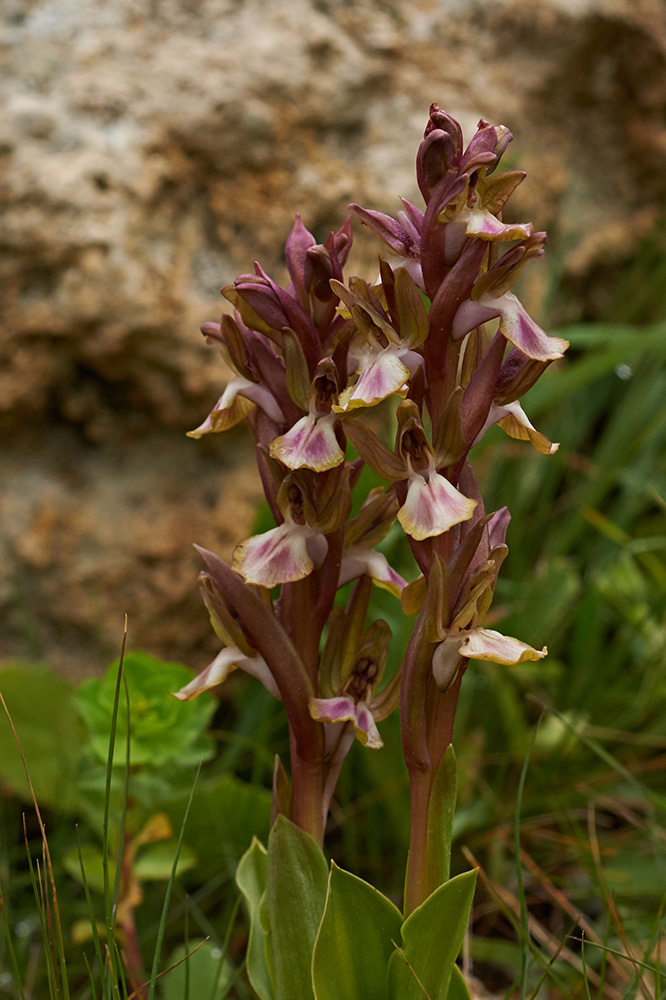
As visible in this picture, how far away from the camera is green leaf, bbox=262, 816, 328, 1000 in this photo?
0.94 m

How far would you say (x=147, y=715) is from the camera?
130 cm

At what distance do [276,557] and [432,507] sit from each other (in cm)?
18

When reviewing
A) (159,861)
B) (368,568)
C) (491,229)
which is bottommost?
(159,861)

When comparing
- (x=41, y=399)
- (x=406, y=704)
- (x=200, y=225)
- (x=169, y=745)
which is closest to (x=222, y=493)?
(x=41, y=399)

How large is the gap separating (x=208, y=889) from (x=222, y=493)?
0.80 meters

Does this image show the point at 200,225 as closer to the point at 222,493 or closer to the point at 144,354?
the point at 144,354

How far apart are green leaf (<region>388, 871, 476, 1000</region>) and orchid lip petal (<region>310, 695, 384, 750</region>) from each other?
0.16m

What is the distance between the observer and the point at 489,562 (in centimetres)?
87

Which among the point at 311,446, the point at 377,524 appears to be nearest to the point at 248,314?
the point at 311,446

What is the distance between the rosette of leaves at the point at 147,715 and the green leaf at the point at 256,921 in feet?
0.59

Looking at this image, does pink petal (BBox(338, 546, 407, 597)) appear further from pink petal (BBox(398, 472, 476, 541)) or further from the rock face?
the rock face

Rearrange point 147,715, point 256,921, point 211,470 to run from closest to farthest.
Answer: point 256,921 → point 147,715 → point 211,470

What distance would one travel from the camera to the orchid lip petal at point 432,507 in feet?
2.68

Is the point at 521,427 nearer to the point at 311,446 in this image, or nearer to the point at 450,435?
the point at 450,435
